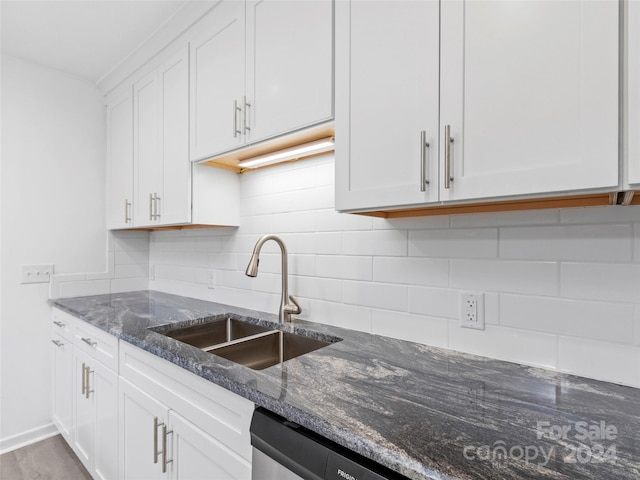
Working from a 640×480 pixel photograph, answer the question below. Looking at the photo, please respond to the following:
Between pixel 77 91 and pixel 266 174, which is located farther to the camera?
pixel 77 91

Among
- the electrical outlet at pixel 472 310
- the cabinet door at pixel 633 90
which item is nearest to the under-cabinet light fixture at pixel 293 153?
the electrical outlet at pixel 472 310

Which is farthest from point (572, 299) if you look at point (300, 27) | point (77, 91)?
point (77, 91)

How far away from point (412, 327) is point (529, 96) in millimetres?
876

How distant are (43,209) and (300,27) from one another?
228cm

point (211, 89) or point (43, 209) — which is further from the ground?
point (211, 89)

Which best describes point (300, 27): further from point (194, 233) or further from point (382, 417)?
point (194, 233)

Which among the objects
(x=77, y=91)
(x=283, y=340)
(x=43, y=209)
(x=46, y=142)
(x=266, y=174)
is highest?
(x=77, y=91)

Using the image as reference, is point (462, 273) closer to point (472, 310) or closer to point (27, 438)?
point (472, 310)

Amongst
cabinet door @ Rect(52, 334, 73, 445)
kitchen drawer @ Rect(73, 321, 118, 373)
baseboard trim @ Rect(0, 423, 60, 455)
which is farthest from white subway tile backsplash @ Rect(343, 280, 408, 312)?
baseboard trim @ Rect(0, 423, 60, 455)

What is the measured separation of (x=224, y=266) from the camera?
2230 millimetres

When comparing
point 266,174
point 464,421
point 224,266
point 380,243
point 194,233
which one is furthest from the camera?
point 194,233

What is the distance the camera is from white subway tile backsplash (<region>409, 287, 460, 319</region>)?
128 cm

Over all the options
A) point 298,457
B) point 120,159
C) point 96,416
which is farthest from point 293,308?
point 120,159

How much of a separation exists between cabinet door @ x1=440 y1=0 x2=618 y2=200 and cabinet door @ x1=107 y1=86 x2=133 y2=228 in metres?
2.23
